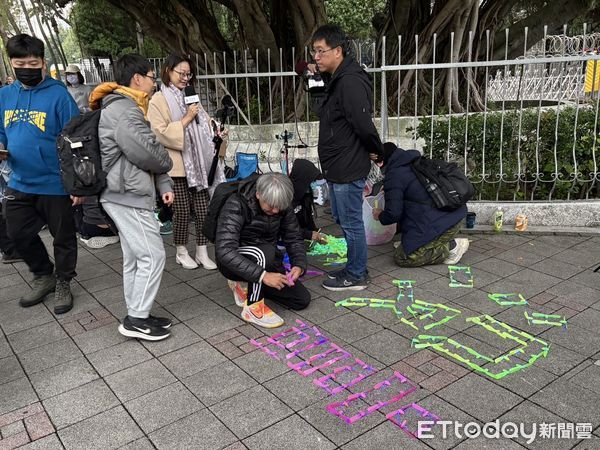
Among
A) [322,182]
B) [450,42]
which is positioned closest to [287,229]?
[322,182]

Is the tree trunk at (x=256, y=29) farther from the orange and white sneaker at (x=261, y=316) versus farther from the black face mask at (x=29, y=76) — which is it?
the orange and white sneaker at (x=261, y=316)

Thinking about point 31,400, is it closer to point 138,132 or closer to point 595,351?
point 138,132

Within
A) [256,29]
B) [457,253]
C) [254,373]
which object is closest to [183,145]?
[254,373]

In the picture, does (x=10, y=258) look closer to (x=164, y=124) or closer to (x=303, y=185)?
(x=164, y=124)

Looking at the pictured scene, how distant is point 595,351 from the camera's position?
10.1 feet

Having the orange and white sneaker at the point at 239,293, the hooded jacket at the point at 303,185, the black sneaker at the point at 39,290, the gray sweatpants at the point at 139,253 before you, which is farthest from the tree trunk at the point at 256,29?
the gray sweatpants at the point at 139,253

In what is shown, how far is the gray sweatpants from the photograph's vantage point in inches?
128

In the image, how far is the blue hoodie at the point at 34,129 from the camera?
3641 millimetres

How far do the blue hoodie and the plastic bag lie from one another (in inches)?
107

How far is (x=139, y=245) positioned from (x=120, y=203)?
0.29 m

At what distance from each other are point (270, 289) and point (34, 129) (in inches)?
79.1

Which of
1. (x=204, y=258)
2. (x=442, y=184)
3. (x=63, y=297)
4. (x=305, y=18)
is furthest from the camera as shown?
(x=305, y=18)

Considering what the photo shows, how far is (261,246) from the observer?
3.60 metres

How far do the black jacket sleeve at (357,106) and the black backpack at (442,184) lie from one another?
2.95 feet
